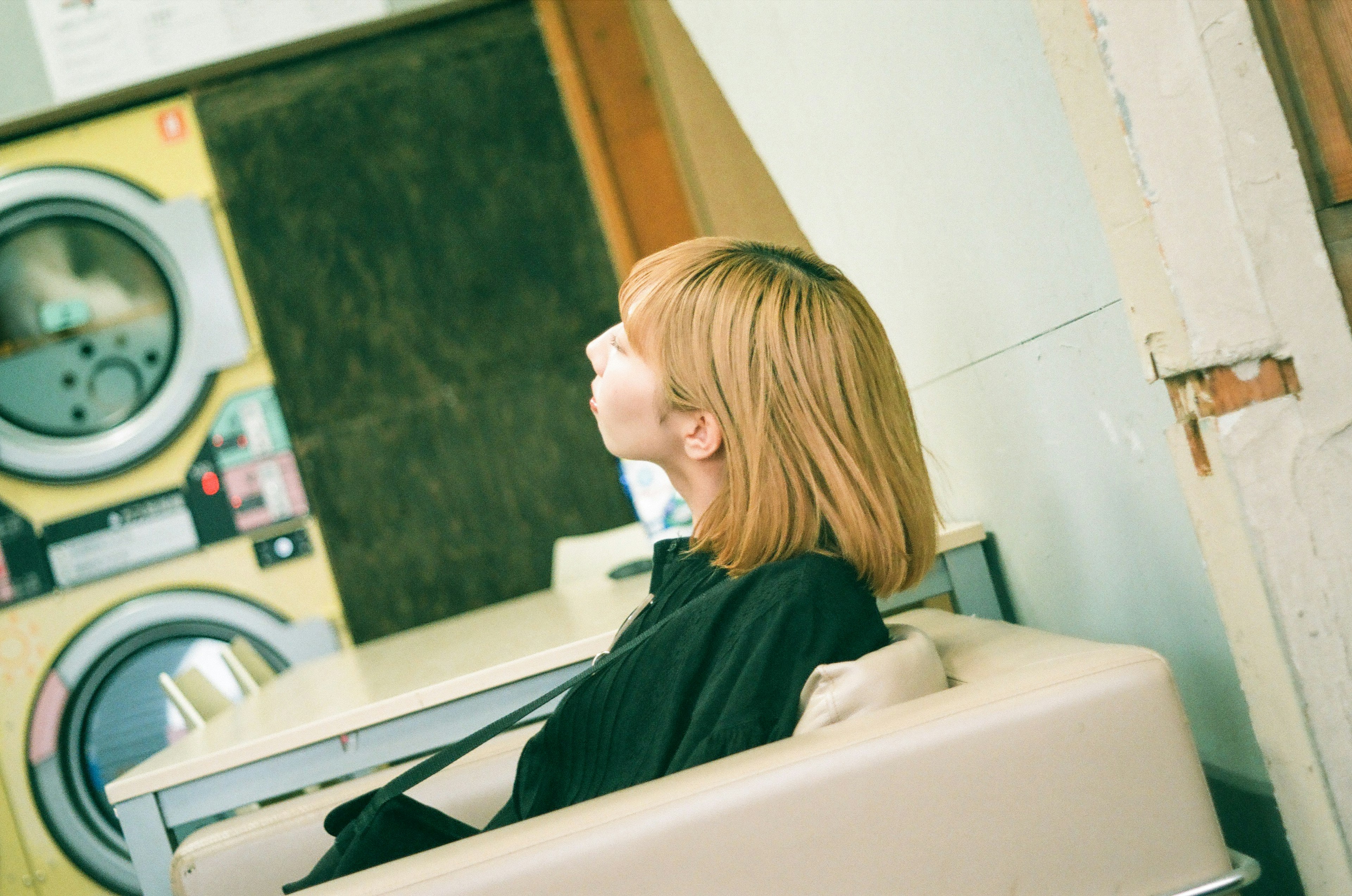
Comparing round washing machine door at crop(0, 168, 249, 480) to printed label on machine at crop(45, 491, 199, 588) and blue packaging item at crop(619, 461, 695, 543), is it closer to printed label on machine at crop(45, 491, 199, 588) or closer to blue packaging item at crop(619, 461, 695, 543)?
printed label on machine at crop(45, 491, 199, 588)

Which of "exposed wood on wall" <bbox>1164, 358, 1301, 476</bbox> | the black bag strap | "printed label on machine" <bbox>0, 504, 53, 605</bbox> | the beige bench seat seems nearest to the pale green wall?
"exposed wood on wall" <bbox>1164, 358, 1301, 476</bbox>

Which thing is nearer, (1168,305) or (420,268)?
(1168,305)

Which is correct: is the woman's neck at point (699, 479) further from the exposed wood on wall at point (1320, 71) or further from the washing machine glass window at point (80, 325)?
the washing machine glass window at point (80, 325)

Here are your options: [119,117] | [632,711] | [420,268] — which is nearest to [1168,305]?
[632,711]

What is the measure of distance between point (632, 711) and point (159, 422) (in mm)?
2163

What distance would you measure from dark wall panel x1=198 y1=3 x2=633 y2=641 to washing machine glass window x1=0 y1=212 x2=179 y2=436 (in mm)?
282

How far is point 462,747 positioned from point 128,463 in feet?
7.13

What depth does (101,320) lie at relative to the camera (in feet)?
8.87

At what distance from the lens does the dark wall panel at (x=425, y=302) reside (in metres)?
2.70

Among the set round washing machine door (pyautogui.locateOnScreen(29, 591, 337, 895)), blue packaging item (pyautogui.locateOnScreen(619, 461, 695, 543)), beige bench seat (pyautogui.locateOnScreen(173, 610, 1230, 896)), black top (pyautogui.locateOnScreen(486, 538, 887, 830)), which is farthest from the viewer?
round washing machine door (pyautogui.locateOnScreen(29, 591, 337, 895))

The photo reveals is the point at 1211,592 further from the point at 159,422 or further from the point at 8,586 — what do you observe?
the point at 8,586

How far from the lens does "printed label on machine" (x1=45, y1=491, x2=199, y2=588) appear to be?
2.64m

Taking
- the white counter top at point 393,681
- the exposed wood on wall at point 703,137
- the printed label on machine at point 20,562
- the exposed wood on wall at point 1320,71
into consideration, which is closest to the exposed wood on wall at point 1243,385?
the exposed wood on wall at point 1320,71

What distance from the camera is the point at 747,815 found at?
64 cm
